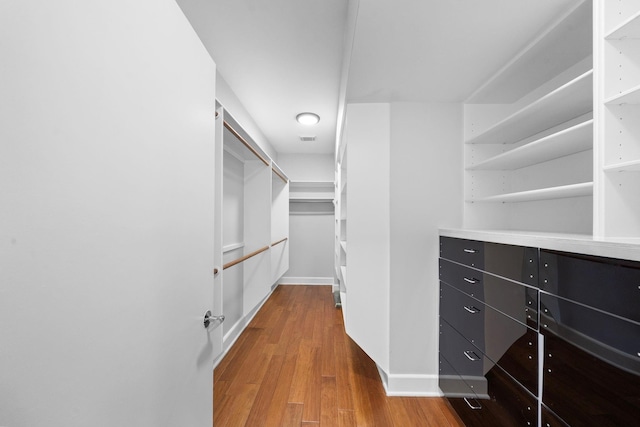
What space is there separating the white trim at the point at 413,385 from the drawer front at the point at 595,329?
1130 mm

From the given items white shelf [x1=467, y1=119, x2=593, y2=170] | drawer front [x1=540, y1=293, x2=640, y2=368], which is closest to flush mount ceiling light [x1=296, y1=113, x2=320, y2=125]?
white shelf [x1=467, y1=119, x2=593, y2=170]

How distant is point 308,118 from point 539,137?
2.39 meters

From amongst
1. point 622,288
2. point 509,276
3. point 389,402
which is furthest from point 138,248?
point 389,402

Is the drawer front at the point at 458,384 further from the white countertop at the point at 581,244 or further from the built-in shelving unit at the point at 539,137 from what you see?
the built-in shelving unit at the point at 539,137

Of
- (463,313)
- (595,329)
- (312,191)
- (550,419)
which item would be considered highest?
(312,191)

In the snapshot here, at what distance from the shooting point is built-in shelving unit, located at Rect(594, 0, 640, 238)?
3.15ft

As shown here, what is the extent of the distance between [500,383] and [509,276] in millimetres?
491

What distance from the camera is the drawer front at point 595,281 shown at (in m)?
0.72

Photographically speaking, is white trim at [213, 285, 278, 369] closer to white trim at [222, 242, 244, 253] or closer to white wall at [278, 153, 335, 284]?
white trim at [222, 242, 244, 253]

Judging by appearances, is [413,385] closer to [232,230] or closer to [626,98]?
[626,98]

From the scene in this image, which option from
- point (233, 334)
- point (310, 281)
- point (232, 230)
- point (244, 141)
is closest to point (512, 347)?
point (244, 141)

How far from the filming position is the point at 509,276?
1.19 metres

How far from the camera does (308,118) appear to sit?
135 inches

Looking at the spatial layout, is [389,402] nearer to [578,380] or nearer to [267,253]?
[578,380]
